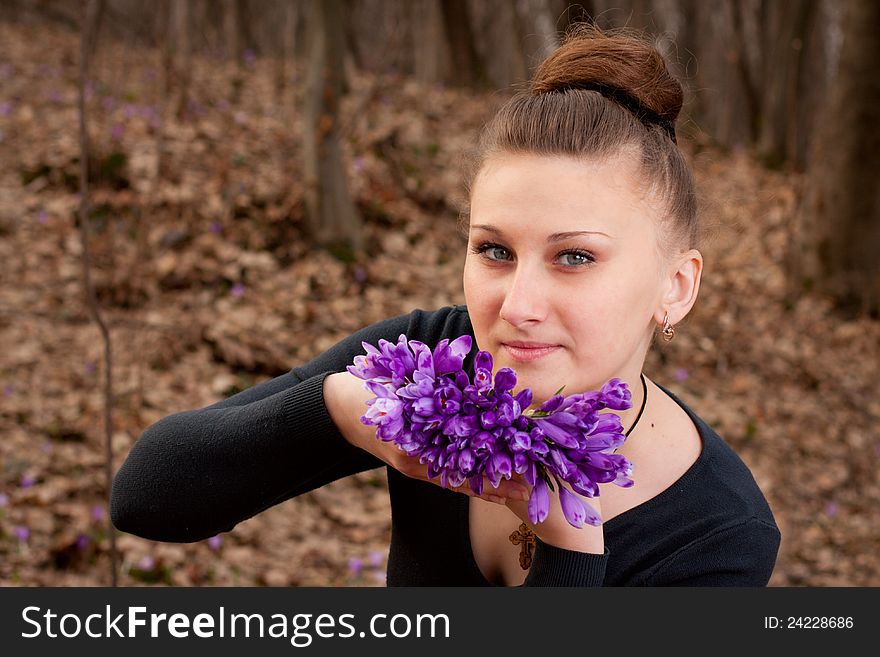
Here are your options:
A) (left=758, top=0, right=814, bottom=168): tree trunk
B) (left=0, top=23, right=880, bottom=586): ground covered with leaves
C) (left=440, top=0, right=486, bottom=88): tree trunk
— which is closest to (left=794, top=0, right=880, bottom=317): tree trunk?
(left=0, top=23, right=880, bottom=586): ground covered with leaves

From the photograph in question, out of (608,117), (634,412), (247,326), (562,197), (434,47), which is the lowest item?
(247,326)

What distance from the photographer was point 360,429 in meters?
1.56

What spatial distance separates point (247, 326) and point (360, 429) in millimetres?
4084

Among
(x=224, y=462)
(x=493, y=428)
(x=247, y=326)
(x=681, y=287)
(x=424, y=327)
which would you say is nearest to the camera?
(x=493, y=428)

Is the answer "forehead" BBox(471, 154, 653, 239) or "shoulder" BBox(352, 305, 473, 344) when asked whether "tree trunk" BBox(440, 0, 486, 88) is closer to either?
"shoulder" BBox(352, 305, 473, 344)

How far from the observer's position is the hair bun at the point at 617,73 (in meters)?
1.71

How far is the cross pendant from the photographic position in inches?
68.2

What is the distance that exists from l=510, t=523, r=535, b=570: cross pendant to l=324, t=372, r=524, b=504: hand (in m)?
0.26

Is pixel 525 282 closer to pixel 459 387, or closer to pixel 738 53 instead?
pixel 459 387

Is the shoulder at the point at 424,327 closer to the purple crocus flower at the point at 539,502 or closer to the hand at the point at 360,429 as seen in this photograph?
the hand at the point at 360,429

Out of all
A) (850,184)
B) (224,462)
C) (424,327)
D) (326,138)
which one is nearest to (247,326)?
(326,138)

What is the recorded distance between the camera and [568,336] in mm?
1536

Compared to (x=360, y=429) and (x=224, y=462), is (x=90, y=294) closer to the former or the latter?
(x=224, y=462)

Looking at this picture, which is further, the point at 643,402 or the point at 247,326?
the point at 247,326
